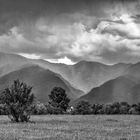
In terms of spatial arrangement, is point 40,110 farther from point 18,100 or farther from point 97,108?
point 18,100

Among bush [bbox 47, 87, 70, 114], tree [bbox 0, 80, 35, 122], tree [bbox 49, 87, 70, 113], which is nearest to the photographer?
tree [bbox 0, 80, 35, 122]

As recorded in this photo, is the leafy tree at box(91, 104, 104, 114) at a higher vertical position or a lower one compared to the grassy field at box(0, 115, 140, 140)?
higher

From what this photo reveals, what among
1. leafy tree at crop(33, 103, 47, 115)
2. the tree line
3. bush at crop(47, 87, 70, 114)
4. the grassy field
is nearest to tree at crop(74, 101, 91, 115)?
the tree line

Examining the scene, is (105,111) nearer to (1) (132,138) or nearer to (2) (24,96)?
(2) (24,96)

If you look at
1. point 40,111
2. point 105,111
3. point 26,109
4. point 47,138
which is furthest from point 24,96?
point 105,111

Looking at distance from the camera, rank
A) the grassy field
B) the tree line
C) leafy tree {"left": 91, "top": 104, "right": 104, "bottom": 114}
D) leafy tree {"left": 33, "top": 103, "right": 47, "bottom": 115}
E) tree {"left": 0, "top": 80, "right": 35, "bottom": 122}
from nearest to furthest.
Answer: the grassy field < tree {"left": 0, "top": 80, "right": 35, "bottom": 122} < the tree line < leafy tree {"left": 33, "top": 103, "right": 47, "bottom": 115} < leafy tree {"left": 91, "top": 104, "right": 104, "bottom": 114}

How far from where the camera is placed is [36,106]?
97625 millimetres

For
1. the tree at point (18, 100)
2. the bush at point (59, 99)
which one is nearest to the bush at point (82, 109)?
the bush at point (59, 99)

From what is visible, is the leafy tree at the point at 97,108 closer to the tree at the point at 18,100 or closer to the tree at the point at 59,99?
the tree at the point at 59,99

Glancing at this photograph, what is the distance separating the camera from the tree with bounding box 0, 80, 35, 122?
1881 inches

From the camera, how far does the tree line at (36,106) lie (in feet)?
157

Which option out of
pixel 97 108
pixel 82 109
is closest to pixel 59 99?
pixel 82 109

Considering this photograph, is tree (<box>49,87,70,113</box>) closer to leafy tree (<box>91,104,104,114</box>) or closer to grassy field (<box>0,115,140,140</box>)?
leafy tree (<box>91,104,104,114</box>)

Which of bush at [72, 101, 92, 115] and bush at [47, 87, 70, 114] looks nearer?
bush at [72, 101, 92, 115]
